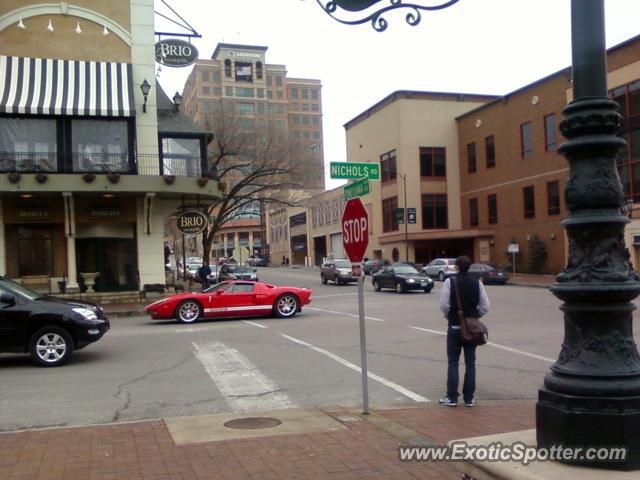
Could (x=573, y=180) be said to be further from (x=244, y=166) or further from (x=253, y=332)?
(x=244, y=166)

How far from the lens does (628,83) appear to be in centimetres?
3747

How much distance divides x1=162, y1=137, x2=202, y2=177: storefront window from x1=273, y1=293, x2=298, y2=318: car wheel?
1100 cm

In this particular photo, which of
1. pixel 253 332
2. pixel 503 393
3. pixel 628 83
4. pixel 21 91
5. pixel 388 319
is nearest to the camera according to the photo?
pixel 503 393

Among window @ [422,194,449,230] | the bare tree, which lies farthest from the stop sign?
window @ [422,194,449,230]

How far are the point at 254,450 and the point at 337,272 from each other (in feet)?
112

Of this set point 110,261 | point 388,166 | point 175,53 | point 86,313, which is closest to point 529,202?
point 388,166

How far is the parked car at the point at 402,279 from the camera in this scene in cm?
2989

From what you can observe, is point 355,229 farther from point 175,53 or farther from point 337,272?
point 337,272

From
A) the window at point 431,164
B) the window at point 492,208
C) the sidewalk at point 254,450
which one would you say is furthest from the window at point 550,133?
the sidewalk at point 254,450

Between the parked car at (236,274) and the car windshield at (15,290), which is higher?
the car windshield at (15,290)

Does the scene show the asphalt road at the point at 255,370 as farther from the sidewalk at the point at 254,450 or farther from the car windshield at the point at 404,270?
the car windshield at the point at 404,270

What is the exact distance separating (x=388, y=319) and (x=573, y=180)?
46.7 ft

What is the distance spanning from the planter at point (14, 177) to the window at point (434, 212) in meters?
41.5

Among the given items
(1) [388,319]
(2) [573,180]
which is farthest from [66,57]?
(2) [573,180]
